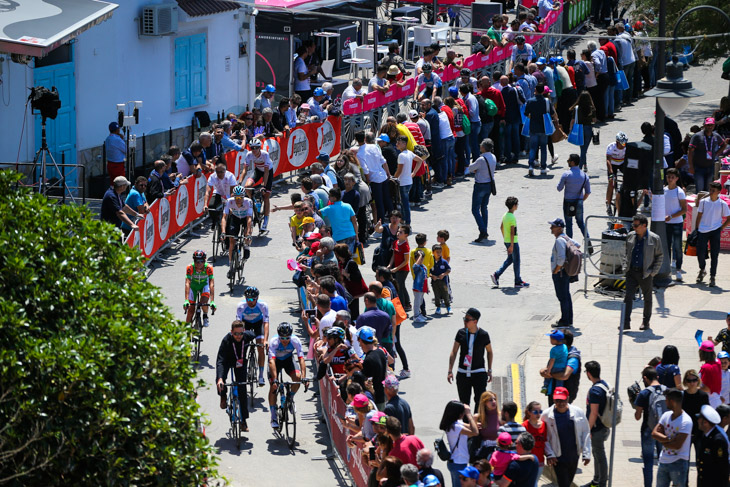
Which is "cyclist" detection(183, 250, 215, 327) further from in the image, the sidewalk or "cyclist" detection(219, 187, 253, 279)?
the sidewalk

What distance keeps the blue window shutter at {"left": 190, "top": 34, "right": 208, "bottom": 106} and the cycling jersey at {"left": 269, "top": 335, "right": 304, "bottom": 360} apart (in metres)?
14.1

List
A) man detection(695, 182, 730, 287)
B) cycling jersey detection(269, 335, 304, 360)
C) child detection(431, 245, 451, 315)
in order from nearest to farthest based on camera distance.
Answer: cycling jersey detection(269, 335, 304, 360) → child detection(431, 245, 451, 315) → man detection(695, 182, 730, 287)

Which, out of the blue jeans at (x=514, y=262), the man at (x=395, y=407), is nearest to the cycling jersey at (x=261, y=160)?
the blue jeans at (x=514, y=262)

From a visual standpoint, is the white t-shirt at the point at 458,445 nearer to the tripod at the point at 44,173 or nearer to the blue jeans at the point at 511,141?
the tripod at the point at 44,173

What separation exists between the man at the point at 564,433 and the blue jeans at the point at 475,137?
46.6 ft

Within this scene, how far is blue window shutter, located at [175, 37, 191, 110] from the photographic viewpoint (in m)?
27.9

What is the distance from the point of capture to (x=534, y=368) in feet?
57.5

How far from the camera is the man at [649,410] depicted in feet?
45.1

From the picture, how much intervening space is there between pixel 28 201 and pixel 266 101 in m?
16.1

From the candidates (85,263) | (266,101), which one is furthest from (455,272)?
(85,263)

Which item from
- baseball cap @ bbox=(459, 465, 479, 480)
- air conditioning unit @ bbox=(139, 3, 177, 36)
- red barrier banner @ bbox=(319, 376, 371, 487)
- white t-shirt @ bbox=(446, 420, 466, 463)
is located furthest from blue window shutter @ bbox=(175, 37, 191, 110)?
baseball cap @ bbox=(459, 465, 479, 480)

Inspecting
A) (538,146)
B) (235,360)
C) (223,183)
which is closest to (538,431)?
(235,360)

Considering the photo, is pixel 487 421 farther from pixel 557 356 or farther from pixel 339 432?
pixel 339 432

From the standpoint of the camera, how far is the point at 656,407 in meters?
13.7
